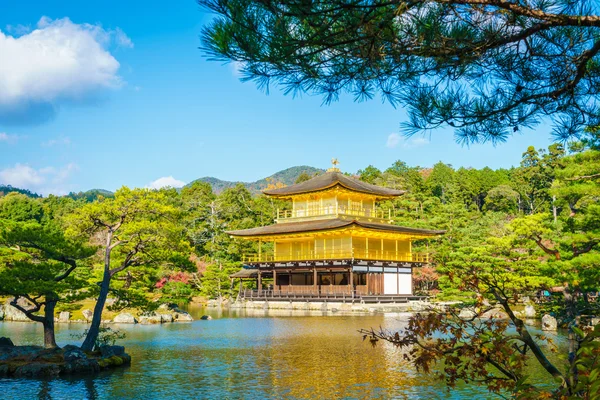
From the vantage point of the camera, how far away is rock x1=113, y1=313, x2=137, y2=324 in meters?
21.2

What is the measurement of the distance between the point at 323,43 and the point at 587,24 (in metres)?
2.07

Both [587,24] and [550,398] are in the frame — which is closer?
[550,398]

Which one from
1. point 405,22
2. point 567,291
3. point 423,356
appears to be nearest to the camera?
point 423,356

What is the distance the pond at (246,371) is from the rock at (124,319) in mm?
2277

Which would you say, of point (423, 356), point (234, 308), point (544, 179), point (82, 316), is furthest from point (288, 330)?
point (544, 179)

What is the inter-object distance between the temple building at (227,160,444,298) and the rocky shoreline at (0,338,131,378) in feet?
61.5

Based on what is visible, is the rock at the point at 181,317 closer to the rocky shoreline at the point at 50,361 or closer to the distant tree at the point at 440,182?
the rocky shoreline at the point at 50,361

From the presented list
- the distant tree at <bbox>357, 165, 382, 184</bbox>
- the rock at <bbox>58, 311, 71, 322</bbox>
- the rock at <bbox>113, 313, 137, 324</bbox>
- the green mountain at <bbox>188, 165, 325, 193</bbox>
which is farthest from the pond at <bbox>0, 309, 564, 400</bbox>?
the green mountain at <bbox>188, 165, 325, 193</bbox>

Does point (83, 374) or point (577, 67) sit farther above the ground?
point (577, 67)

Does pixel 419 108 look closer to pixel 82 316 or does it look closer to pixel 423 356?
pixel 423 356

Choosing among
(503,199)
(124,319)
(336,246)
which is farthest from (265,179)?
(124,319)

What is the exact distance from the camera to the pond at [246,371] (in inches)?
359

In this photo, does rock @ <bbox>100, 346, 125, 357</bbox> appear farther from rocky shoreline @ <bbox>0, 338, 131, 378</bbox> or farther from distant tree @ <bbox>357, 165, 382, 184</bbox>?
A: distant tree @ <bbox>357, 165, 382, 184</bbox>

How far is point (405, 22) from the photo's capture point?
184 inches
